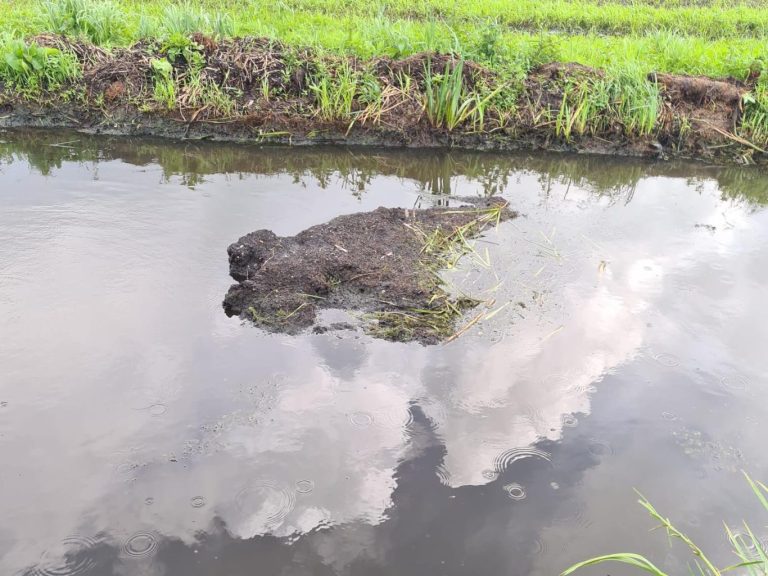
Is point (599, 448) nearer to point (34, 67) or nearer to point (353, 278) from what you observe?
point (353, 278)

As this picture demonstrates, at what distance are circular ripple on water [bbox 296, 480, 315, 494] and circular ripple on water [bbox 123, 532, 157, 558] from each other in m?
0.61

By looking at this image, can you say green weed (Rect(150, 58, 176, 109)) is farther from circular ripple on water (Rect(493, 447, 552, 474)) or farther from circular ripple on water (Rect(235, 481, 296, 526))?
circular ripple on water (Rect(493, 447, 552, 474))

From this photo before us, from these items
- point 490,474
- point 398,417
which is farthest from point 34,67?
point 490,474

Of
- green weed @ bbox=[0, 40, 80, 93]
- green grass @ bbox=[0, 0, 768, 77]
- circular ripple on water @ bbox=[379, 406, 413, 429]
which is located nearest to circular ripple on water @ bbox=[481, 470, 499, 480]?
circular ripple on water @ bbox=[379, 406, 413, 429]

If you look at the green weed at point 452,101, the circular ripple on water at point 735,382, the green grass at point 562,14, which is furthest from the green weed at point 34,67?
the circular ripple on water at point 735,382

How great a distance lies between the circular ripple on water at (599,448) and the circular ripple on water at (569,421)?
13 centimetres

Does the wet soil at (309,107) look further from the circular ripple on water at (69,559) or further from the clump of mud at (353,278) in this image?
the circular ripple on water at (69,559)

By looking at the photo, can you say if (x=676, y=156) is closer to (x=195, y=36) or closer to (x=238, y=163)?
(x=238, y=163)

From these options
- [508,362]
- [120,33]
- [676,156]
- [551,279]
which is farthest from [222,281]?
[676,156]

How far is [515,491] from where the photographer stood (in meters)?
2.76

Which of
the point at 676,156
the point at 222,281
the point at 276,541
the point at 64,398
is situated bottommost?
the point at 276,541

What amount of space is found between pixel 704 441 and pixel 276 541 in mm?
2192

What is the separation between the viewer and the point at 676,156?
22.9ft

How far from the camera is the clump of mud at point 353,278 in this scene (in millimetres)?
3740
